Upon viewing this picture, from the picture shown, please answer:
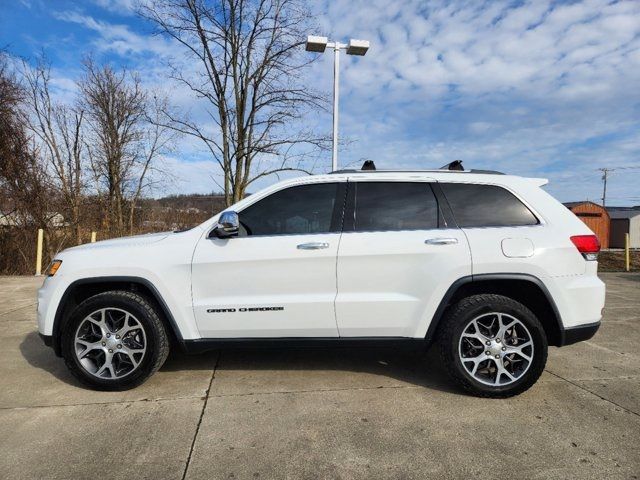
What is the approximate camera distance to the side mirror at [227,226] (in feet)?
10.8

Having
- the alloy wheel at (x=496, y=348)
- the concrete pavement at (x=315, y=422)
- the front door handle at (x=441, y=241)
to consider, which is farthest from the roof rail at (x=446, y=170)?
the concrete pavement at (x=315, y=422)

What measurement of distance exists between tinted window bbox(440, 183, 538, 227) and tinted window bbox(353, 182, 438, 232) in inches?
7.3

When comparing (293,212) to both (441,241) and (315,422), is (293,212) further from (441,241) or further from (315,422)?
(315,422)

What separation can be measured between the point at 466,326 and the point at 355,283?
929mm

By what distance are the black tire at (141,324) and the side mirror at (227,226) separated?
0.85 metres

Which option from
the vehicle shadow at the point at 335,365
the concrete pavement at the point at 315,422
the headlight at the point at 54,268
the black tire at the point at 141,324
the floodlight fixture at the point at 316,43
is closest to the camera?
the concrete pavement at the point at 315,422

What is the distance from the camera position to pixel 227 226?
3307mm

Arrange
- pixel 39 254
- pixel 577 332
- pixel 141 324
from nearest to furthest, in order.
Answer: pixel 577 332
pixel 141 324
pixel 39 254

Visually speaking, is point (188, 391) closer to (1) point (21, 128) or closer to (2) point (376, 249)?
(2) point (376, 249)

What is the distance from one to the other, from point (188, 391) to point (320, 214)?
1814 mm

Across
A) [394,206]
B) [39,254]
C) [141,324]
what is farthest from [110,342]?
[39,254]

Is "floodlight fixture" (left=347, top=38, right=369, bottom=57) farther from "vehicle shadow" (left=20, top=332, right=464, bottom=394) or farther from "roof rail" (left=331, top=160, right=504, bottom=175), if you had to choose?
"vehicle shadow" (left=20, top=332, right=464, bottom=394)

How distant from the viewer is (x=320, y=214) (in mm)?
3514

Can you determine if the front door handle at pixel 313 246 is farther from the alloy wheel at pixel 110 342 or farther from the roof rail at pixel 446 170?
the alloy wheel at pixel 110 342
